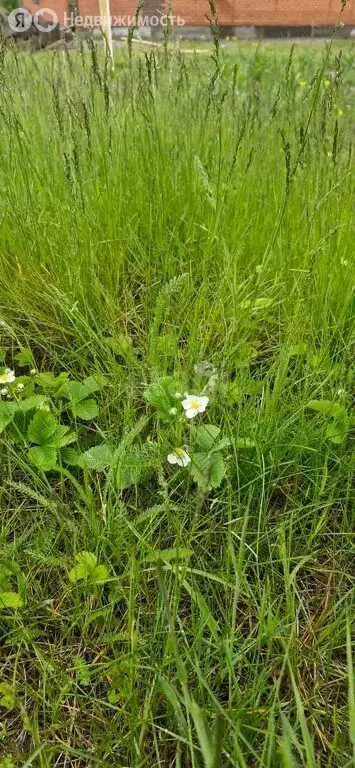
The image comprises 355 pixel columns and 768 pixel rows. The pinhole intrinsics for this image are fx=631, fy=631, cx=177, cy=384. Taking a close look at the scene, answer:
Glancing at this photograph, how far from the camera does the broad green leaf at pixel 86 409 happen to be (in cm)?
146

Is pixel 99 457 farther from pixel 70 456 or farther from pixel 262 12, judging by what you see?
pixel 262 12

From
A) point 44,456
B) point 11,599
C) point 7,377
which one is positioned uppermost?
point 7,377

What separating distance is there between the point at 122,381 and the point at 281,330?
0.50 metres

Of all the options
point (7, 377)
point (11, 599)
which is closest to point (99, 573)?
point (11, 599)

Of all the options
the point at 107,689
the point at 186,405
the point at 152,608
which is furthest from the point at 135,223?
the point at 107,689

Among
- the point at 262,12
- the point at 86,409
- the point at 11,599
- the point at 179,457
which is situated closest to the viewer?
the point at 11,599

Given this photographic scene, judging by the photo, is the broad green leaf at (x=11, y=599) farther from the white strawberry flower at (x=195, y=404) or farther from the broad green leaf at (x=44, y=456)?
the white strawberry flower at (x=195, y=404)

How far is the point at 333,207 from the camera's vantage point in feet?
6.63

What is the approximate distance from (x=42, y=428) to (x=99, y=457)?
142mm

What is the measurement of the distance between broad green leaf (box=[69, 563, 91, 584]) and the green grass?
0.04 meters

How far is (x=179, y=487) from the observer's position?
1405mm

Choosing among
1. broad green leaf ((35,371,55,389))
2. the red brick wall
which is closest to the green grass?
broad green leaf ((35,371,55,389))

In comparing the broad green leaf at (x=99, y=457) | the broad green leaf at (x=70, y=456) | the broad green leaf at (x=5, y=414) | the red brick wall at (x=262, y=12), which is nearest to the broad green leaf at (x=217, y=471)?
the broad green leaf at (x=99, y=457)

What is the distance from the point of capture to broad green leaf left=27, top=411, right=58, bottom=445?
1374 millimetres
